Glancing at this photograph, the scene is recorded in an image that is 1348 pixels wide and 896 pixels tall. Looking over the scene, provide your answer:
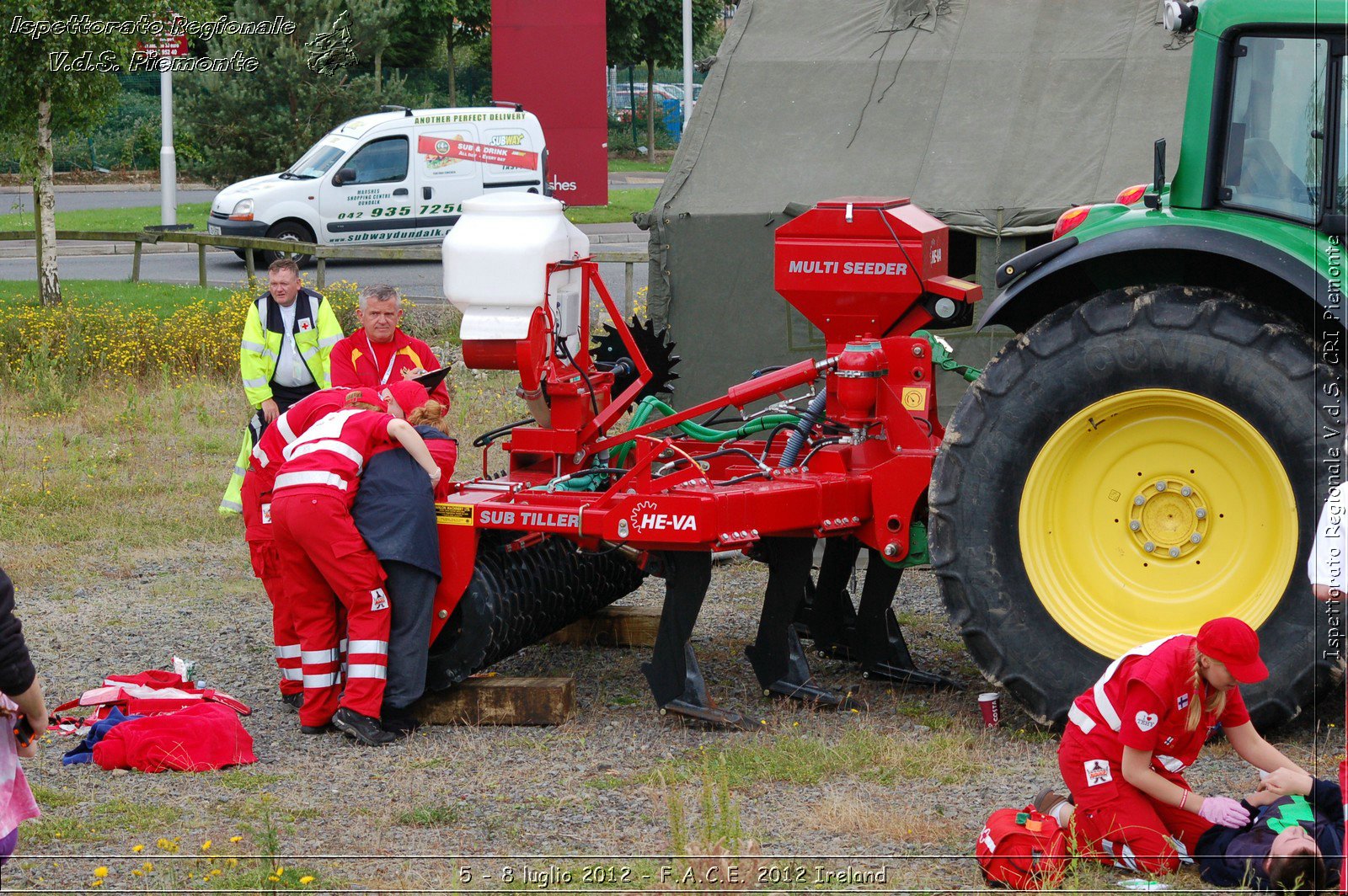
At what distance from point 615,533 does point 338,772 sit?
4.37ft

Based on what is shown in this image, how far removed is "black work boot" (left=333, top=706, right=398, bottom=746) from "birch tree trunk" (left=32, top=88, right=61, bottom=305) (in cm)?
982

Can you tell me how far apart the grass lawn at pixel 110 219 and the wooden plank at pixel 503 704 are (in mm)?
18834

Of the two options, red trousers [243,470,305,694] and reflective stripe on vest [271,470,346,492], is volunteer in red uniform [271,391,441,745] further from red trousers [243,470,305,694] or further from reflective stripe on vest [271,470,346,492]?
red trousers [243,470,305,694]

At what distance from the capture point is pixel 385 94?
27.0m

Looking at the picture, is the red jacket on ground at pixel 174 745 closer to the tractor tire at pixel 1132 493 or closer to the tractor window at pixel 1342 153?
the tractor tire at pixel 1132 493

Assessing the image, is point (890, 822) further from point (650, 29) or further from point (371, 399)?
point (650, 29)

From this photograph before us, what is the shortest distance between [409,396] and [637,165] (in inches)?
1287

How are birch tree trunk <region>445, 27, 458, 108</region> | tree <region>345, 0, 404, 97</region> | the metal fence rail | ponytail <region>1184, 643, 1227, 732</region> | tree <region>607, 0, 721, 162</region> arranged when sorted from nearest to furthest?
ponytail <region>1184, 643, 1227, 732</region>
the metal fence rail
tree <region>345, 0, 404, 97</region>
birch tree trunk <region>445, 27, 458, 108</region>
tree <region>607, 0, 721, 162</region>

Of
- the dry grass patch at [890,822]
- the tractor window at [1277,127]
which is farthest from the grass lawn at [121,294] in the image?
the tractor window at [1277,127]

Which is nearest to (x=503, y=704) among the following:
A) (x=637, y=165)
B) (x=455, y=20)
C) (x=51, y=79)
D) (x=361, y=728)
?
(x=361, y=728)

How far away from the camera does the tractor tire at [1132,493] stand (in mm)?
5145

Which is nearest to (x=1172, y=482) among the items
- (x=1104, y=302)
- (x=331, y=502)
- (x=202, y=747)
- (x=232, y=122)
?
(x=1104, y=302)

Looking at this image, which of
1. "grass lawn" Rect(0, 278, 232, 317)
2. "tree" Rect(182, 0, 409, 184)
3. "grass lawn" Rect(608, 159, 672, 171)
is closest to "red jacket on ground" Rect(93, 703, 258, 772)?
"grass lawn" Rect(0, 278, 232, 317)

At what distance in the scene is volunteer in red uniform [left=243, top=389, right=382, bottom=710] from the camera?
6.36 m
